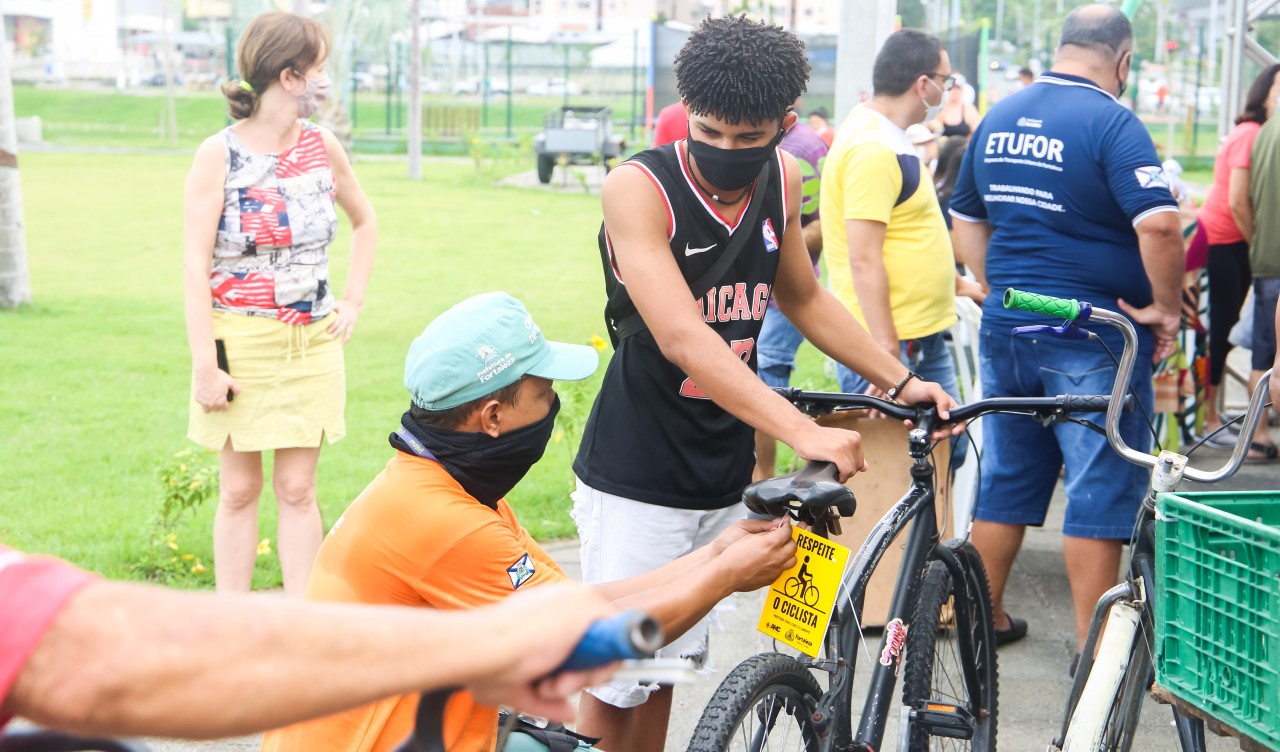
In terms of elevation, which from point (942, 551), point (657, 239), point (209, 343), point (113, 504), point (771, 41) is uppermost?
point (771, 41)

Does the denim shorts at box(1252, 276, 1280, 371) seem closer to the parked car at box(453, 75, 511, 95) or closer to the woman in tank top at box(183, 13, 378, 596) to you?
the woman in tank top at box(183, 13, 378, 596)

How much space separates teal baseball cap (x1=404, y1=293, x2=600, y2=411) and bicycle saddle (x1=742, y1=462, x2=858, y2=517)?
42 centimetres

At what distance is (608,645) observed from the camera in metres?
1.13

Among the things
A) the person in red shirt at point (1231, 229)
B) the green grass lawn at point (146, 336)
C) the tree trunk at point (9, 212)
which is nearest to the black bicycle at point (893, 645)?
the green grass lawn at point (146, 336)

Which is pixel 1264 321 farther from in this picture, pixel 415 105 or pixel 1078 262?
pixel 415 105

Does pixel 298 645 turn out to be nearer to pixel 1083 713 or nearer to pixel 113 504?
pixel 1083 713

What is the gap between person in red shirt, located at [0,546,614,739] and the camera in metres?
1.03

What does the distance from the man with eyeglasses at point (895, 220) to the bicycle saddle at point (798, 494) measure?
1901 mm

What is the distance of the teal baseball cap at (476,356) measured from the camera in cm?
235

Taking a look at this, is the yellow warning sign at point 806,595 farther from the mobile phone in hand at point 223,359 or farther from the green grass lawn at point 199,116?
the green grass lawn at point 199,116

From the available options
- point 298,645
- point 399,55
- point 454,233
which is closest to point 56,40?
point 399,55

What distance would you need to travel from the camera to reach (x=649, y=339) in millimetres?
3025

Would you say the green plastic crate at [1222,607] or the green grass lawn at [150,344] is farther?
the green grass lawn at [150,344]

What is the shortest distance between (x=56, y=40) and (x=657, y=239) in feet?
290
